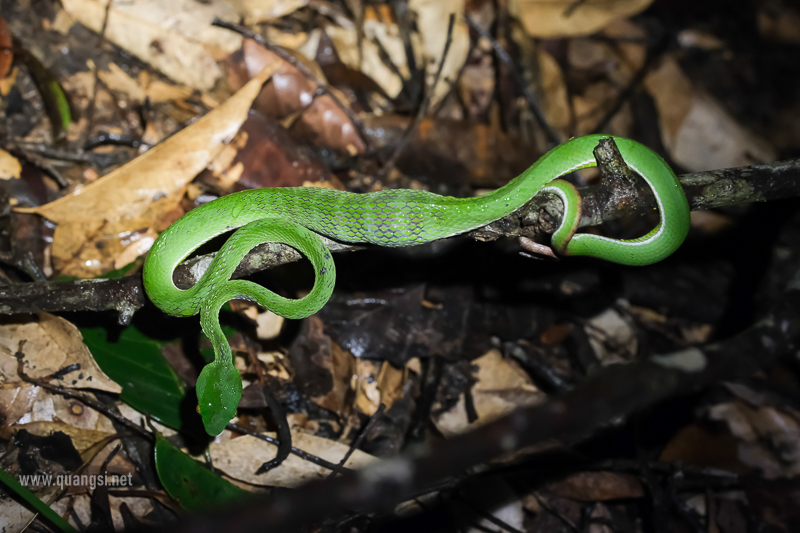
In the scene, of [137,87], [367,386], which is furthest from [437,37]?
[367,386]

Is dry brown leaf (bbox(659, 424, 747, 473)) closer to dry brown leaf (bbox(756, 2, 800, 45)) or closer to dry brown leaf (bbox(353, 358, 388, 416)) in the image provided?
dry brown leaf (bbox(353, 358, 388, 416))

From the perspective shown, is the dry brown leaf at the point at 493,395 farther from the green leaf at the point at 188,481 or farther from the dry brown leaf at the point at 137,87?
the dry brown leaf at the point at 137,87

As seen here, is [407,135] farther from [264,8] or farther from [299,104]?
[264,8]

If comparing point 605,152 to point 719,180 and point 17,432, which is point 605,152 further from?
point 17,432

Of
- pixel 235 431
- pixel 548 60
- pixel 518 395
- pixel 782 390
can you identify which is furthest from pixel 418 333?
pixel 548 60

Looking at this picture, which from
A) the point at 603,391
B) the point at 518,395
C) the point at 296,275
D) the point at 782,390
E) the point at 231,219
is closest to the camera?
the point at 603,391

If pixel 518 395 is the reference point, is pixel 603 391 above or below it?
below

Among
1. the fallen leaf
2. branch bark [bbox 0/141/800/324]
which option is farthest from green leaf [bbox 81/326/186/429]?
the fallen leaf

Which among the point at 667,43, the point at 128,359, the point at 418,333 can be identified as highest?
the point at 667,43
